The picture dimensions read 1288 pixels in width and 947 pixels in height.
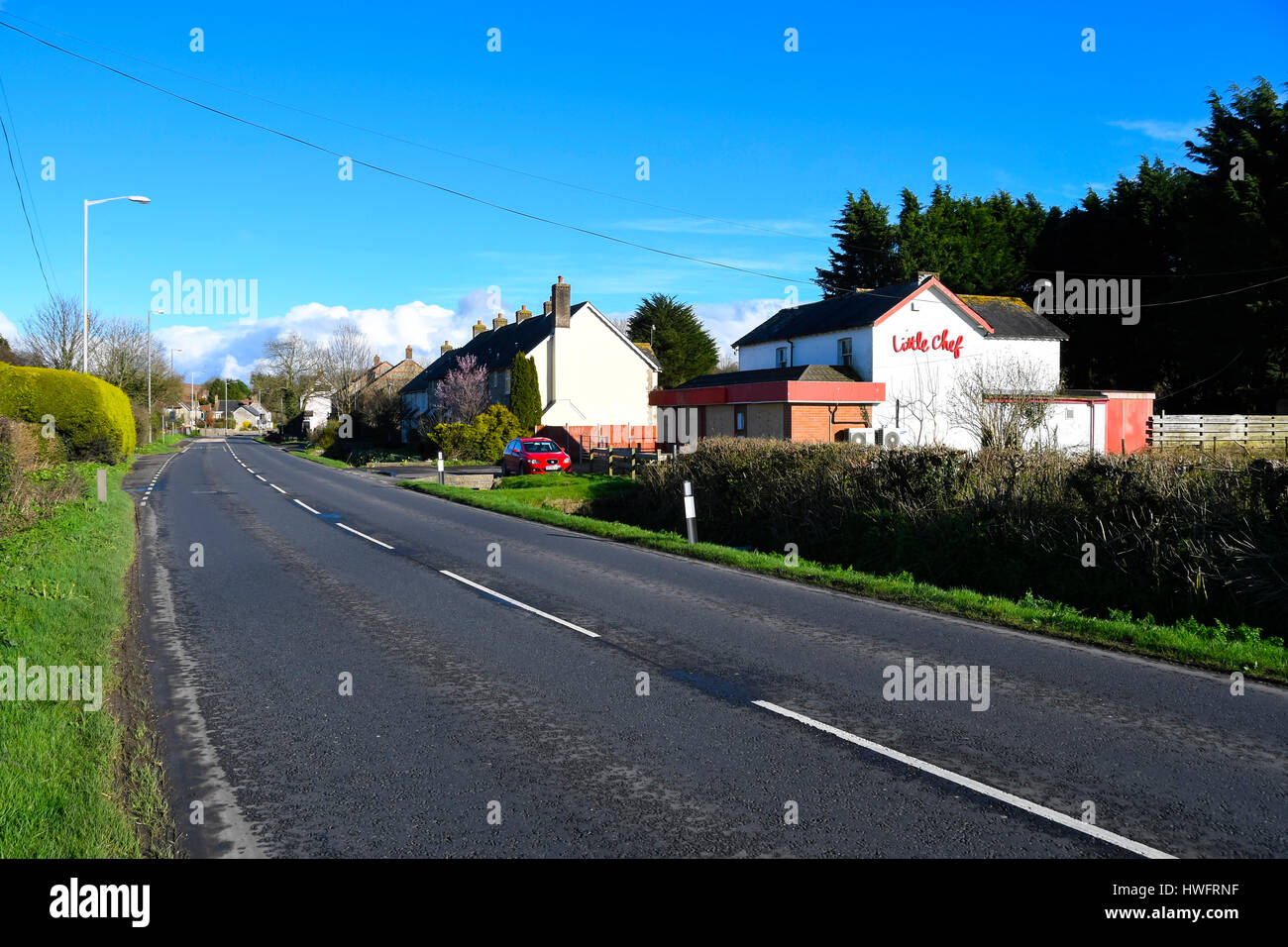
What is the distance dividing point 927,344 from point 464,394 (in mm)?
26471

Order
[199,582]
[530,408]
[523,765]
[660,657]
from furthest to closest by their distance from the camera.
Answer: [530,408] < [199,582] < [660,657] < [523,765]

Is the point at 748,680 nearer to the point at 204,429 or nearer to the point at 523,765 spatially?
the point at 523,765

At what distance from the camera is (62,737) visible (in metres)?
5.74

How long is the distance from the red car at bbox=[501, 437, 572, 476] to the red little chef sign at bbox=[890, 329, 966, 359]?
1656 cm

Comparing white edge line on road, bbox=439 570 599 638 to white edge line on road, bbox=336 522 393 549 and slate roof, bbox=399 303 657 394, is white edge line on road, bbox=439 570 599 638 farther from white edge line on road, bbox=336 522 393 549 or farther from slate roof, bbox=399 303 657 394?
slate roof, bbox=399 303 657 394

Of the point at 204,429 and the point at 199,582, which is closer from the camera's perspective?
the point at 199,582

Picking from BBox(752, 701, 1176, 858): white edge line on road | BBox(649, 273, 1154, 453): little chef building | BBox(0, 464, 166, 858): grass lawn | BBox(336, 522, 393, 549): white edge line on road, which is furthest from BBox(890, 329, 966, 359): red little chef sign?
BBox(752, 701, 1176, 858): white edge line on road

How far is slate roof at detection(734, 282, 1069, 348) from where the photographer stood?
4291 cm

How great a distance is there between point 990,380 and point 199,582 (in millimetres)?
30178

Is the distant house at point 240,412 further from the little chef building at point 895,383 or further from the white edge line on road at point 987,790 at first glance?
the white edge line on road at point 987,790

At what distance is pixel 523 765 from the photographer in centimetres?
557

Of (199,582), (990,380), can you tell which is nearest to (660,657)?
(199,582)

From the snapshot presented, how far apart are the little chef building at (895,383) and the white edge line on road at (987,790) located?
32.2 metres

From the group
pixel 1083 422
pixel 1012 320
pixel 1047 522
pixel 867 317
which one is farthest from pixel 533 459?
pixel 1012 320
